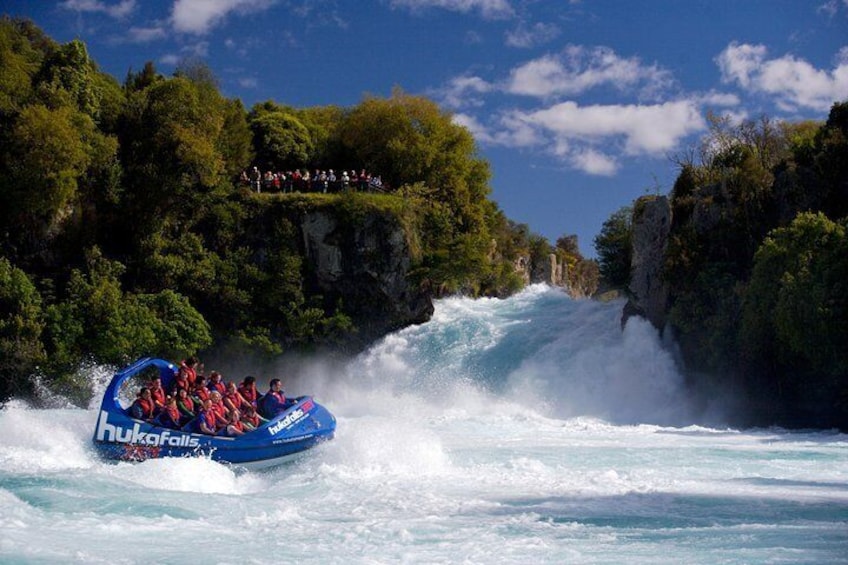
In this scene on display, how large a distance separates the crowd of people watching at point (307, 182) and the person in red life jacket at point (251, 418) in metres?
18.3

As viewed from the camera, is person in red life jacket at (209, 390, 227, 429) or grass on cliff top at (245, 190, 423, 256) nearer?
person in red life jacket at (209, 390, 227, 429)

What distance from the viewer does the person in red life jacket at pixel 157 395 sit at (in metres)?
17.8

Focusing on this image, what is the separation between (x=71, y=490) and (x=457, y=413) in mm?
16506

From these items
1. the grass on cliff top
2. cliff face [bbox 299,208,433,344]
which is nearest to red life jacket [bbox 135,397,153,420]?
cliff face [bbox 299,208,433,344]

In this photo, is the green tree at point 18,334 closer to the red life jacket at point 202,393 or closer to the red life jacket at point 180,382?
the red life jacket at point 180,382

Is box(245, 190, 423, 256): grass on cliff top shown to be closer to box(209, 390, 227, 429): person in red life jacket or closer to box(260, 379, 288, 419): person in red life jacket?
box(260, 379, 288, 419): person in red life jacket

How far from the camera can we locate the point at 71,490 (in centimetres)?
1427

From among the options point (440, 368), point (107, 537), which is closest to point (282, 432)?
point (107, 537)

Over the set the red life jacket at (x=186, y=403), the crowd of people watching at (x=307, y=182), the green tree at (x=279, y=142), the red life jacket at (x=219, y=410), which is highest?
the green tree at (x=279, y=142)

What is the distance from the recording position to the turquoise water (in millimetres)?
11609

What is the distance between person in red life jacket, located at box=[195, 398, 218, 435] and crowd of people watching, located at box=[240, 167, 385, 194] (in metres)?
19.5

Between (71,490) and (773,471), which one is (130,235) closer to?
(71,490)

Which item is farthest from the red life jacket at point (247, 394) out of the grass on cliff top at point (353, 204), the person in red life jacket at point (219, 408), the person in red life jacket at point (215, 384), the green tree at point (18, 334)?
the grass on cliff top at point (353, 204)

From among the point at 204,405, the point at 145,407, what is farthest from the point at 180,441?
the point at 145,407
